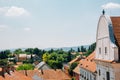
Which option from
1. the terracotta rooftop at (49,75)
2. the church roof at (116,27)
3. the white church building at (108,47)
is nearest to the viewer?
the white church building at (108,47)

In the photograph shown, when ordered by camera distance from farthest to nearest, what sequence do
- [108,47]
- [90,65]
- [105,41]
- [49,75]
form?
[49,75], [90,65], [105,41], [108,47]

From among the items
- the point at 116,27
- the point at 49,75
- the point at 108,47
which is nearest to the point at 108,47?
the point at 108,47

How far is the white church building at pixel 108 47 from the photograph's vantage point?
82.9 ft

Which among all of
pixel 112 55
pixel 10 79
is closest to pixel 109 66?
pixel 112 55

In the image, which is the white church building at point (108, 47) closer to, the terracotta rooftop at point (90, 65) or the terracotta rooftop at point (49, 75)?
the terracotta rooftop at point (90, 65)

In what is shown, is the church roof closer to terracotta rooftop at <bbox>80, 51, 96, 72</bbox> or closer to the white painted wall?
the white painted wall

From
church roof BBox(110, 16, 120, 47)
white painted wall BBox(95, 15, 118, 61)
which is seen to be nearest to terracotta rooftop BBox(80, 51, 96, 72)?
white painted wall BBox(95, 15, 118, 61)

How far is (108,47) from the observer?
27.2 metres

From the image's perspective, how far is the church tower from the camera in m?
25.3

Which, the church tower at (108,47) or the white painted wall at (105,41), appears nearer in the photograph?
the church tower at (108,47)

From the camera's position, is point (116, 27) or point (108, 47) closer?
point (116, 27)

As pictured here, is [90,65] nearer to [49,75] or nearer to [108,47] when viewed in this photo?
[108,47]

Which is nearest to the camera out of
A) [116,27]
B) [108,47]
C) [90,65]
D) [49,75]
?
[116,27]

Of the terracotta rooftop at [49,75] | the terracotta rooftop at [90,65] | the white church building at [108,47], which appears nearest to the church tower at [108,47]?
the white church building at [108,47]
